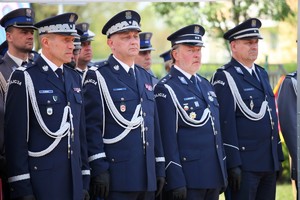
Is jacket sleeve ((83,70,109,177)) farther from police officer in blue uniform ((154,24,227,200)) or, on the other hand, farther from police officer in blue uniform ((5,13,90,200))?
police officer in blue uniform ((154,24,227,200))

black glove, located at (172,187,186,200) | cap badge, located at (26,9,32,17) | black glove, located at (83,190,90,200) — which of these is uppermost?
cap badge, located at (26,9,32,17)

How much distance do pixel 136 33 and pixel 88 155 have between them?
1.13 metres

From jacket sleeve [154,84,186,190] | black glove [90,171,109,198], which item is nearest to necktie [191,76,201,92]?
jacket sleeve [154,84,186,190]

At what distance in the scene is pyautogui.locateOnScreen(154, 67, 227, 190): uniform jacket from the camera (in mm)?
7777

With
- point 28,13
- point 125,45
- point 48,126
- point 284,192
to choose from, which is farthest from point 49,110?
point 284,192

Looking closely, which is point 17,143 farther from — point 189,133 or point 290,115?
point 290,115

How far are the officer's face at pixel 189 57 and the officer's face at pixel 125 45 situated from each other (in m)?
0.63

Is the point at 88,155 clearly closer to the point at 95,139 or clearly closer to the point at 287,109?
the point at 95,139

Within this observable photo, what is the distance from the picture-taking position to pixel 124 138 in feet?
24.3

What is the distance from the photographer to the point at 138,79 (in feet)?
25.1

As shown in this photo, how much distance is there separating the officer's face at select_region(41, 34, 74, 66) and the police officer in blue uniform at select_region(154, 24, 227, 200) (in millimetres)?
1187

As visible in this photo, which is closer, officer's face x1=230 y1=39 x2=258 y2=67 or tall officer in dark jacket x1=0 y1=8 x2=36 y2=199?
tall officer in dark jacket x1=0 y1=8 x2=36 y2=199

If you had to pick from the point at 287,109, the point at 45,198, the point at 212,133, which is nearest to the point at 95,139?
the point at 45,198

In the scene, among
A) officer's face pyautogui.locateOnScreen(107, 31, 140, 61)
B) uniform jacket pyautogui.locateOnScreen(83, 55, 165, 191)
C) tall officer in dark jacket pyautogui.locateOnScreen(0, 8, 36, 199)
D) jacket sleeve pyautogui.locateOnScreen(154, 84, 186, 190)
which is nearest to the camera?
uniform jacket pyautogui.locateOnScreen(83, 55, 165, 191)
